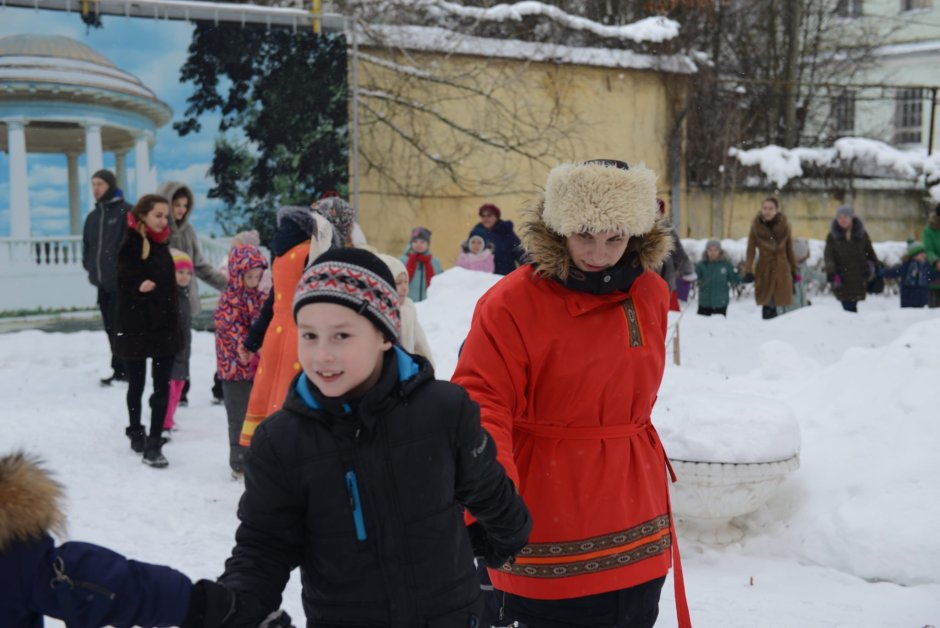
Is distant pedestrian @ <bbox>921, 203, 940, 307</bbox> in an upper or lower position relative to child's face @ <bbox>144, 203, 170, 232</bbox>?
lower

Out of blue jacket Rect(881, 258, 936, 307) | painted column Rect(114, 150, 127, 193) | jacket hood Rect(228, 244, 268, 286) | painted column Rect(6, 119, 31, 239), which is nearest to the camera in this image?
jacket hood Rect(228, 244, 268, 286)

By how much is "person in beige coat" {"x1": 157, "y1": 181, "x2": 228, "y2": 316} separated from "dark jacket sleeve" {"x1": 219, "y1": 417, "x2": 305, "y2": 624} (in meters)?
6.30

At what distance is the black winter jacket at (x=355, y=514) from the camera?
7.08 feet

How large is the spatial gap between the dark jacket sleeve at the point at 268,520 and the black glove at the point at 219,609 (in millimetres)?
65

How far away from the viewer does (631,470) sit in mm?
2896

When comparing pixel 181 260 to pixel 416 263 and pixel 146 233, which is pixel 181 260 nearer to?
pixel 146 233

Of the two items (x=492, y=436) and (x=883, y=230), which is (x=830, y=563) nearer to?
(x=492, y=436)

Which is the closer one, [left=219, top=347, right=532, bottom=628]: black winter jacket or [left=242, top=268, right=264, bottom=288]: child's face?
[left=219, top=347, right=532, bottom=628]: black winter jacket

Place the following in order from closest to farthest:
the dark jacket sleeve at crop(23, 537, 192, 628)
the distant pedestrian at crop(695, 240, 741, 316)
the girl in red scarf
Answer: the dark jacket sleeve at crop(23, 537, 192, 628), the girl in red scarf, the distant pedestrian at crop(695, 240, 741, 316)

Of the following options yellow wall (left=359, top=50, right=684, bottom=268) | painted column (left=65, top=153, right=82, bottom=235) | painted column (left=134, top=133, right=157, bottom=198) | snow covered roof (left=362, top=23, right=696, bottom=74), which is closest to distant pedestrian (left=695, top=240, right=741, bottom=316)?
yellow wall (left=359, top=50, right=684, bottom=268)

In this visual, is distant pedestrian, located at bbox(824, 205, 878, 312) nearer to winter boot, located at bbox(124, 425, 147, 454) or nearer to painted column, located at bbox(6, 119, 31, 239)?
winter boot, located at bbox(124, 425, 147, 454)

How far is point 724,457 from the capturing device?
5.05 m

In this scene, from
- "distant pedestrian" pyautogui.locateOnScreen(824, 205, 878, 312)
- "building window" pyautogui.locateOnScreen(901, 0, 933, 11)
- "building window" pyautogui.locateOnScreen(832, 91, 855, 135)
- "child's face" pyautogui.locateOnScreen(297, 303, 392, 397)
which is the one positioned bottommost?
"distant pedestrian" pyautogui.locateOnScreen(824, 205, 878, 312)

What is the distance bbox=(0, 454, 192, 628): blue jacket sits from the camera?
6.35 feet
